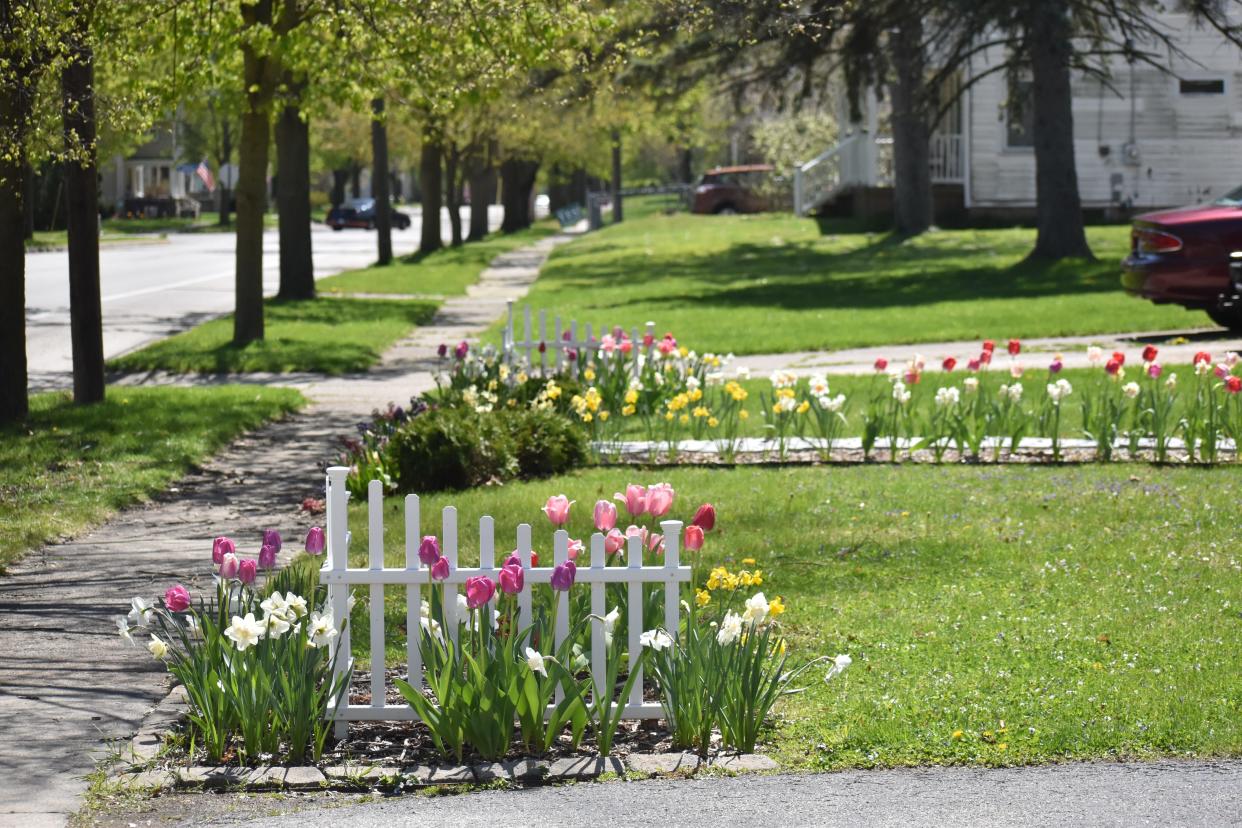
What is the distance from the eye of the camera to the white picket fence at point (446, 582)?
592 cm

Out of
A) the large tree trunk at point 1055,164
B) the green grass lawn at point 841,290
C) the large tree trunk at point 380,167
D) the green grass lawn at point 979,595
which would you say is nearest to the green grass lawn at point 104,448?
the green grass lawn at point 979,595

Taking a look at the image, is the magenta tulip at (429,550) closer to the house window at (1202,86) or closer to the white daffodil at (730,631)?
the white daffodil at (730,631)

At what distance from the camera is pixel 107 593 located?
27.5 feet

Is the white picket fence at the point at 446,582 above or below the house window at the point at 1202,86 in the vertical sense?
below

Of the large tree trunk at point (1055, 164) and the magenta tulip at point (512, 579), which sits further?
the large tree trunk at point (1055, 164)

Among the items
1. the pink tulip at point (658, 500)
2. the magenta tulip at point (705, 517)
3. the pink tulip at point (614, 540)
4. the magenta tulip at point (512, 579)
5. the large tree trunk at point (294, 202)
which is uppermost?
the large tree trunk at point (294, 202)

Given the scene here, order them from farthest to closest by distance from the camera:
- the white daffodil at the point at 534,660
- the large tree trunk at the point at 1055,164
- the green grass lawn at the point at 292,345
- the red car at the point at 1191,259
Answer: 1. the large tree trunk at the point at 1055,164
2. the green grass lawn at the point at 292,345
3. the red car at the point at 1191,259
4. the white daffodil at the point at 534,660

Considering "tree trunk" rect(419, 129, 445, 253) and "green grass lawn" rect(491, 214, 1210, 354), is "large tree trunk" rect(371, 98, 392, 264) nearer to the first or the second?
"green grass lawn" rect(491, 214, 1210, 354)

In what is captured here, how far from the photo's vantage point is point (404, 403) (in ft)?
52.3

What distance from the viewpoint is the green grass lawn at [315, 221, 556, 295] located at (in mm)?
33219

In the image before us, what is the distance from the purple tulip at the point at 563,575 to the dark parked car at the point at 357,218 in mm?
74201

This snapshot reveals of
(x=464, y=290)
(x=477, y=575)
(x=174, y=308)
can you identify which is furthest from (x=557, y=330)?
(x=464, y=290)

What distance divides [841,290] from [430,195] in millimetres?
20917

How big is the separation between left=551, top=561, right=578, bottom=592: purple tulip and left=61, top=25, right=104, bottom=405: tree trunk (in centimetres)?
831
